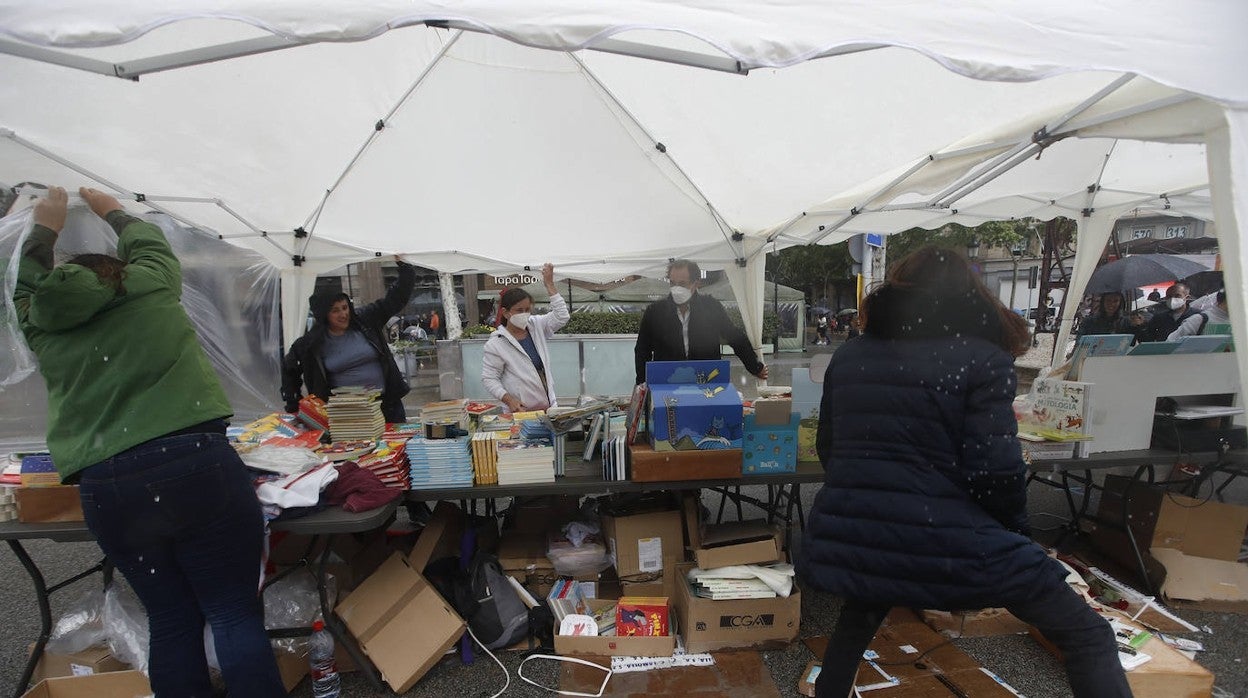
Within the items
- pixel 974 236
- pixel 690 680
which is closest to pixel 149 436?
pixel 690 680

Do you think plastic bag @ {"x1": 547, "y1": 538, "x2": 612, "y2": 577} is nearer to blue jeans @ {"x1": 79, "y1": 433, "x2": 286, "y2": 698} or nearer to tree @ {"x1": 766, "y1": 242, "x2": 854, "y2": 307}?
blue jeans @ {"x1": 79, "y1": 433, "x2": 286, "y2": 698}

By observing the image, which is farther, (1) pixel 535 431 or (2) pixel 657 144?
(2) pixel 657 144

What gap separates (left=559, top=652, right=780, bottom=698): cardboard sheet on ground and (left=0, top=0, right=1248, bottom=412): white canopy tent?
88.4 inches

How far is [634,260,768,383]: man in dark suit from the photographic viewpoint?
4.41 m

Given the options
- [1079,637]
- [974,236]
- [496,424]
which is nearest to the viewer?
[1079,637]

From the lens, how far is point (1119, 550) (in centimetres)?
352

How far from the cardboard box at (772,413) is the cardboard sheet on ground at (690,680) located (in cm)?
116

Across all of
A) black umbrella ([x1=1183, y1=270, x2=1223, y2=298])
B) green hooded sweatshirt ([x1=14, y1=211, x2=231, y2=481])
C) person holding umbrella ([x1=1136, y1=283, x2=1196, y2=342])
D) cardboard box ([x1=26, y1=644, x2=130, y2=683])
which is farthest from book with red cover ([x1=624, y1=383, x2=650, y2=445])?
black umbrella ([x1=1183, y1=270, x2=1223, y2=298])

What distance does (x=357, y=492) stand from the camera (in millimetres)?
2541

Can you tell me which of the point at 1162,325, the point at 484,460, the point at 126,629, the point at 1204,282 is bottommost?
the point at 126,629

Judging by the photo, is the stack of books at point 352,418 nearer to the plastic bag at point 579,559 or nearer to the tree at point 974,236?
the plastic bag at point 579,559

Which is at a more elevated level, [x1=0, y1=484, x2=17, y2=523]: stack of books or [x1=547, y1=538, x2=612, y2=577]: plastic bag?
[x1=0, y1=484, x2=17, y2=523]: stack of books

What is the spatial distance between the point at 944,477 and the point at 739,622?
145cm

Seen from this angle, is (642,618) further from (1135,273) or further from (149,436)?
(1135,273)
